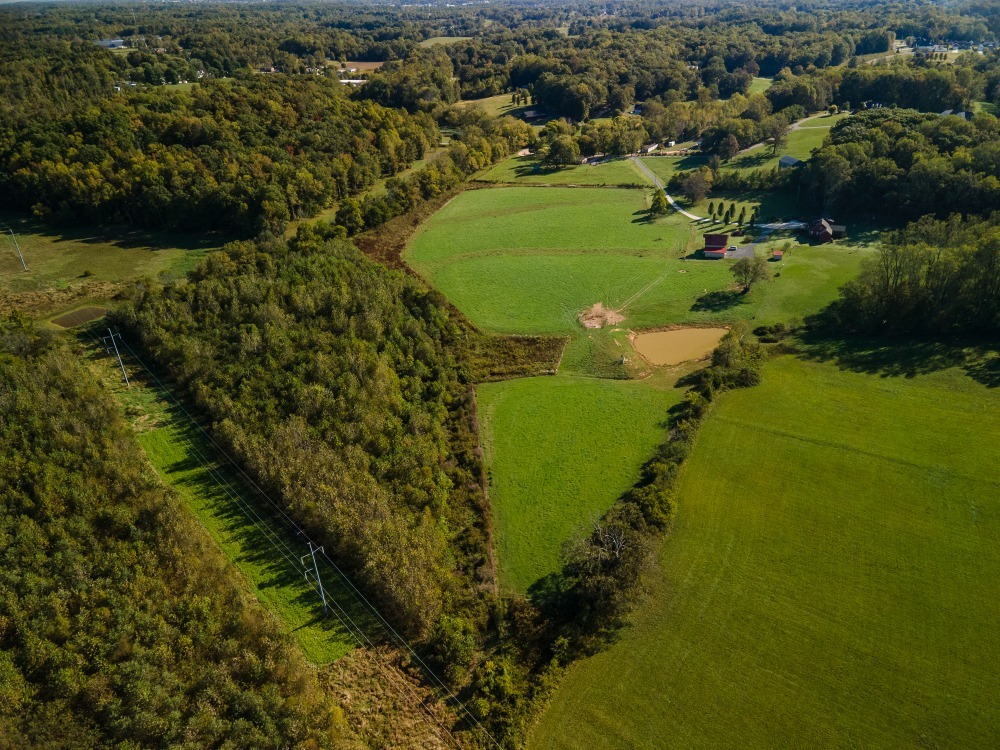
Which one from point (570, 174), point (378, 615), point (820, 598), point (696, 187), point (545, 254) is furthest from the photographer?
point (570, 174)

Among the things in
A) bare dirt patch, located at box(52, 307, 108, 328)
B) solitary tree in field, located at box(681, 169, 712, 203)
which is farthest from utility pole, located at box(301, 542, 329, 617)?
solitary tree in field, located at box(681, 169, 712, 203)

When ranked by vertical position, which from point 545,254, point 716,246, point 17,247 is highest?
point 716,246

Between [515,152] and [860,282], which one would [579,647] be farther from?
[515,152]

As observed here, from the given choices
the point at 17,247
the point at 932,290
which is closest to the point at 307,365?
the point at 932,290

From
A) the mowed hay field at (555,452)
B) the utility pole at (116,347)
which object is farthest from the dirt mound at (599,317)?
the utility pole at (116,347)

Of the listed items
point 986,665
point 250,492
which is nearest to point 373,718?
point 250,492

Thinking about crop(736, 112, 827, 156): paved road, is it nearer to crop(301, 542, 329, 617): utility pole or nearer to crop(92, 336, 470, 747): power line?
crop(92, 336, 470, 747): power line

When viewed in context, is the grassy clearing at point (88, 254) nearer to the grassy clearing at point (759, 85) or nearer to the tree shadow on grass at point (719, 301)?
the tree shadow on grass at point (719, 301)

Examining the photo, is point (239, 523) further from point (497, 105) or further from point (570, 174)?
point (497, 105)
